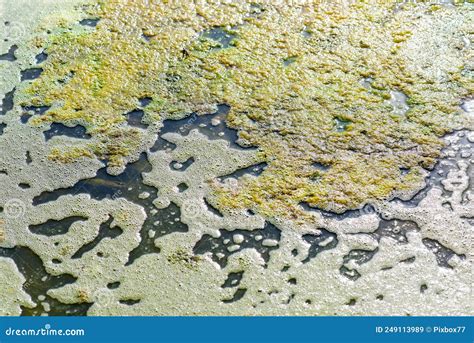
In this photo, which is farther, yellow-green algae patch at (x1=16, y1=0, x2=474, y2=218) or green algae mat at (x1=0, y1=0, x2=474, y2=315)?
yellow-green algae patch at (x1=16, y1=0, x2=474, y2=218)

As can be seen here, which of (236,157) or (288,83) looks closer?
(236,157)

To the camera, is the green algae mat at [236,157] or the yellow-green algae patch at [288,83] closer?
the green algae mat at [236,157]

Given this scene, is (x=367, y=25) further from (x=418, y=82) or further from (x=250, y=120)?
(x=250, y=120)

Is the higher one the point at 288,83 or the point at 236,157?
the point at 288,83
